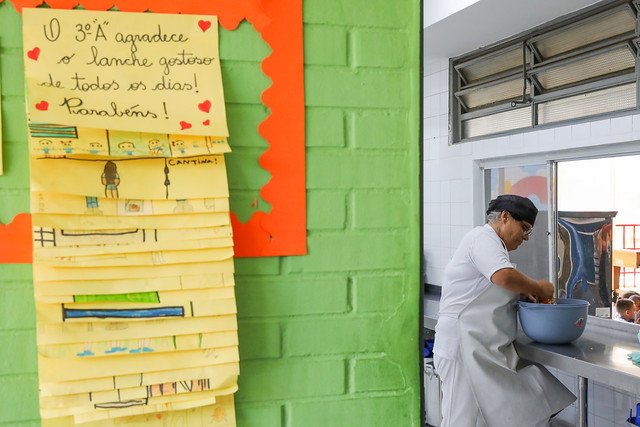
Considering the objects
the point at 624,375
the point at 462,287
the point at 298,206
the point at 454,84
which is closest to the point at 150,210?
the point at 298,206

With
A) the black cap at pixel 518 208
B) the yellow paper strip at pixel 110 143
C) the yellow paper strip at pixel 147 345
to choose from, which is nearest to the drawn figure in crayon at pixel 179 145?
the yellow paper strip at pixel 110 143

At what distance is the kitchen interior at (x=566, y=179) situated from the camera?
3.30 metres

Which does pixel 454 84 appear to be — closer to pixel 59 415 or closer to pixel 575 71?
pixel 575 71

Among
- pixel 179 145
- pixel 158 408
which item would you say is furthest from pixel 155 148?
pixel 158 408

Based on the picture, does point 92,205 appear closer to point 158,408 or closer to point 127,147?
point 127,147

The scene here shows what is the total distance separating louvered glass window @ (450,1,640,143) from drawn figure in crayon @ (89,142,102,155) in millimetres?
3049

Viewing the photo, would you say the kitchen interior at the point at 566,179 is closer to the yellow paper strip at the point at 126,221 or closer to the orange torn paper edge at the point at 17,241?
the yellow paper strip at the point at 126,221

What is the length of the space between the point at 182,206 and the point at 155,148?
113 mm

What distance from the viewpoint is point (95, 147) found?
42.7 inches

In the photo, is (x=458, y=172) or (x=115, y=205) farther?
(x=458, y=172)

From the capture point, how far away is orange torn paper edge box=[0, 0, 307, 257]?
119 cm

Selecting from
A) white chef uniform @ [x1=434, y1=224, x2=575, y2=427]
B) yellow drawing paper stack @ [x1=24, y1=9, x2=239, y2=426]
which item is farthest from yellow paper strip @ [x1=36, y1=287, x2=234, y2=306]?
white chef uniform @ [x1=434, y1=224, x2=575, y2=427]

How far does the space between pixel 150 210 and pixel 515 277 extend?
230 cm

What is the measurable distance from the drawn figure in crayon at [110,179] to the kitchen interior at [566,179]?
2255 mm
